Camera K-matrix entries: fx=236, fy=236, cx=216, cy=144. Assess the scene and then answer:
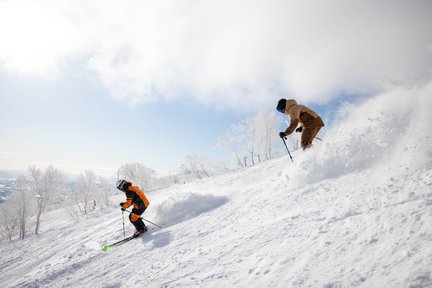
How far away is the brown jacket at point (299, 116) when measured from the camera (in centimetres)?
781

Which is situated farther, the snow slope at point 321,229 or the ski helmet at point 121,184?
the ski helmet at point 121,184

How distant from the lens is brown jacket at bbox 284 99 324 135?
25.6 ft

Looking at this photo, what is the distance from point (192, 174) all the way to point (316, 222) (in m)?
70.3

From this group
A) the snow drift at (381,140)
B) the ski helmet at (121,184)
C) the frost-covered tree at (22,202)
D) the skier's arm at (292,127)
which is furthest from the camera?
the frost-covered tree at (22,202)

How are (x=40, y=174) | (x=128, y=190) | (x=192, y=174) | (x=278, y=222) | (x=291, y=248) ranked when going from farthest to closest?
(x=192, y=174) → (x=40, y=174) → (x=128, y=190) → (x=278, y=222) → (x=291, y=248)

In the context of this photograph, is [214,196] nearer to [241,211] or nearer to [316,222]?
[241,211]

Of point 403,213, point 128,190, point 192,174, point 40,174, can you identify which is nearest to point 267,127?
point 192,174

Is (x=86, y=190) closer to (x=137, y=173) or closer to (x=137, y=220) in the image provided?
(x=137, y=173)

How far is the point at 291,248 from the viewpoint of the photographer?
3.59 m

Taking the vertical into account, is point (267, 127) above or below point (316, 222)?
above

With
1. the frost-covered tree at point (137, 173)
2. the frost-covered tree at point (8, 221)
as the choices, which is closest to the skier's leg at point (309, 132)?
the frost-covered tree at point (8, 221)

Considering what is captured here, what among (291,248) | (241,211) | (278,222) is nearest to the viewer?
(291,248)

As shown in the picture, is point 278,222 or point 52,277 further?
point 52,277

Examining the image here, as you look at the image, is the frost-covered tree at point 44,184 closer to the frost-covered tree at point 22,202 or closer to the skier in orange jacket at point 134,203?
the frost-covered tree at point 22,202
